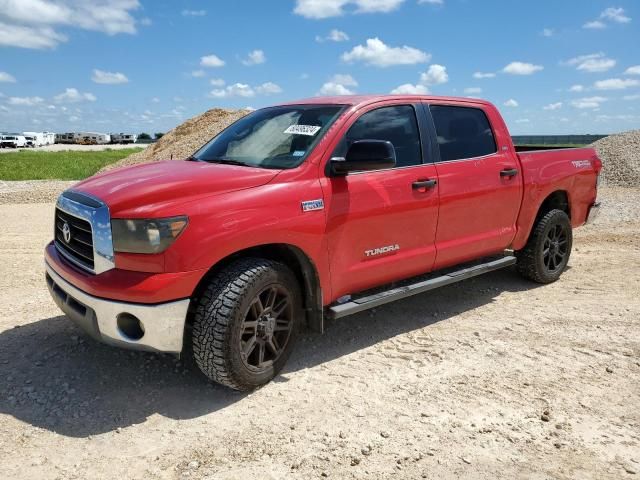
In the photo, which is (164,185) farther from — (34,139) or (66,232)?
(34,139)

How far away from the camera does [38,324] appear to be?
4766 mm

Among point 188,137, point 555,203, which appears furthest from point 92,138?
point 555,203

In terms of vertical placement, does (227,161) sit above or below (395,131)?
below

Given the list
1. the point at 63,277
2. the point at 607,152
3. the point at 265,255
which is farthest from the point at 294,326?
the point at 607,152

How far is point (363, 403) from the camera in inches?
140

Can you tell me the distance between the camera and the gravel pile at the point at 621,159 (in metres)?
Answer: 15.4

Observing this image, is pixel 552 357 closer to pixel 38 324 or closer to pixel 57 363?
pixel 57 363

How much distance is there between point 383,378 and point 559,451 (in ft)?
4.10

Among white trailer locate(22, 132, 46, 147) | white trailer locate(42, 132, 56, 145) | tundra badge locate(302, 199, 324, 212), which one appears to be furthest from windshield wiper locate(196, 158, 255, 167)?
white trailer locate(42, 132, 56, 145)

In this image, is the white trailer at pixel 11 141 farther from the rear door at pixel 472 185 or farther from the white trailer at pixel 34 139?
the rear door at pixel 472 185

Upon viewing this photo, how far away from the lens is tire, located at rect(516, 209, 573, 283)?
19.2ft

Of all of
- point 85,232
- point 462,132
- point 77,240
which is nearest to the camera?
point 85,232

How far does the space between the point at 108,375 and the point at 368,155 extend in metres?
2.40

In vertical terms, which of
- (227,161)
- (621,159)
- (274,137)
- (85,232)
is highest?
(274,137)
